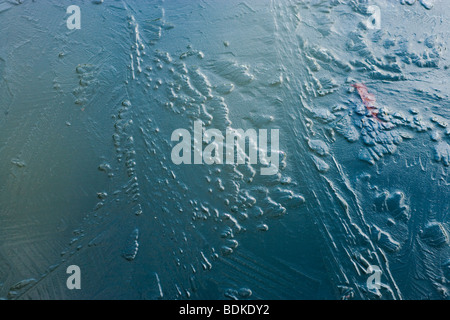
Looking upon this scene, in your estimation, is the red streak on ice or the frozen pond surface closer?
the frozen pond surface

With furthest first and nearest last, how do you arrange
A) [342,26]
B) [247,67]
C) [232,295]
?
[342,26] < [247,67] < [232,295]

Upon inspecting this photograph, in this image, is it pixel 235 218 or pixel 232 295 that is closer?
pixel 232 295

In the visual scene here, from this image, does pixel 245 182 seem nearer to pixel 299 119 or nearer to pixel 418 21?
pixel 299 119

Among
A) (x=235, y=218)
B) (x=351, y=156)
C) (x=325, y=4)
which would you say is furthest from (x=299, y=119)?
(x=325, y=4)

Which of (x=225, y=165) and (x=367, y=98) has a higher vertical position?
(x=367, y=98)

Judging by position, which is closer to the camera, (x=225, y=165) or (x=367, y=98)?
(x=225, y=165)

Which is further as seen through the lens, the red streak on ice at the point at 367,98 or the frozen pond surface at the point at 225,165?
the red streak on ice at the point at 367,98

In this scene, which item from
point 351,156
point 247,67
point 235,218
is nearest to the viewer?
point 235,218

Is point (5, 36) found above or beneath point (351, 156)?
above
